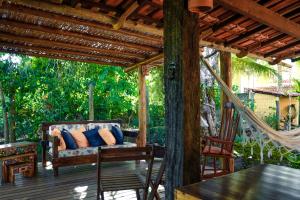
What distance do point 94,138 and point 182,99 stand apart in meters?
3.30

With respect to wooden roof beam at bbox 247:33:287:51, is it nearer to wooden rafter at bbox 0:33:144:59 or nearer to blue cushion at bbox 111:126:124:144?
wooden rafter at bbox 0:33:144:59

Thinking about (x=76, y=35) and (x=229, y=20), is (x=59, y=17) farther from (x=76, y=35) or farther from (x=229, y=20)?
(x=229, y=20)

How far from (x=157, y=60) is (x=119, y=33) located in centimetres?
130

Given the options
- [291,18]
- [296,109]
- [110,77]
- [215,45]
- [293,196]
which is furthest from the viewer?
[296,109]

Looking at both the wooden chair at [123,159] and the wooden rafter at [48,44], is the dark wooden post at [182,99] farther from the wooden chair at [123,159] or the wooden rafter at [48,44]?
the wooden rafter at [48,44]

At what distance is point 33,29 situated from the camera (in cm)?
312

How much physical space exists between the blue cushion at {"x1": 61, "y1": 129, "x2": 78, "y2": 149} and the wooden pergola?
1.20 metres

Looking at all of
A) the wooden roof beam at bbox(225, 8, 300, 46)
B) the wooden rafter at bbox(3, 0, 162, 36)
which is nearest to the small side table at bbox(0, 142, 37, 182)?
the wooden rafter at bbox(3, 0, 162, 36)

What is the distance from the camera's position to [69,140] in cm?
445

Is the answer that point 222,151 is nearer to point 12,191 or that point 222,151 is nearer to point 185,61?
point 185,61

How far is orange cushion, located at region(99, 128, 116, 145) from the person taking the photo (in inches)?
190

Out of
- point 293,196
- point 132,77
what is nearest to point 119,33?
point 293,196

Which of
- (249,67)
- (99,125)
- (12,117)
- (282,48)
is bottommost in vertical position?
(99,125)

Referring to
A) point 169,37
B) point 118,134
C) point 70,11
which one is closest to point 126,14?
point 70,11
